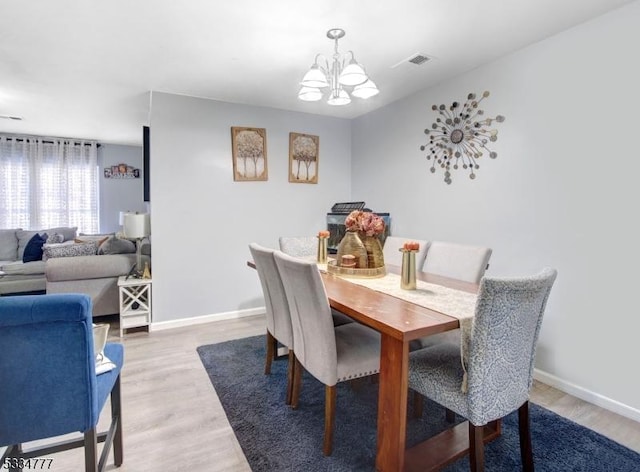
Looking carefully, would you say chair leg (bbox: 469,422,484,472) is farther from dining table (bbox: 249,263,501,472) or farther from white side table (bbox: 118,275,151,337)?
white side table (bbox: 118,275,151,337)

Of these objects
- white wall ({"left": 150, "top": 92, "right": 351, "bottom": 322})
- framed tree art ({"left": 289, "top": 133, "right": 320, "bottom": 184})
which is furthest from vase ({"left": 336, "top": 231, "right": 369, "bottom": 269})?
framed tree art ({"left": 289, "top": 133, "right": 320, "bottom": 184})

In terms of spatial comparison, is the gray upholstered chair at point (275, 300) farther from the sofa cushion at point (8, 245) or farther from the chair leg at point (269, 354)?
the sofa cushion at point (8, 245)

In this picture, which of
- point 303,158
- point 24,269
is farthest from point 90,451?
point 24,269

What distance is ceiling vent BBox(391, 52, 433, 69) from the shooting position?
2583mm

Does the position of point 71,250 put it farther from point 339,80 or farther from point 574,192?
point 574,192

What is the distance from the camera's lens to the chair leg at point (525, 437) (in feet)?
4.96

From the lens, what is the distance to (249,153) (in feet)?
12.4

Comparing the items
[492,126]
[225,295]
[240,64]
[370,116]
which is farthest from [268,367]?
[370,116]

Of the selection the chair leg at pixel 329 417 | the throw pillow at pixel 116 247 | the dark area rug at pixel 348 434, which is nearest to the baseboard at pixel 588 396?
the dark area rug at pixel 348 434

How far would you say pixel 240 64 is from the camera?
2.73 meters

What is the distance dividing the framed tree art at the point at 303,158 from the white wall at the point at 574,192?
1.69 meters

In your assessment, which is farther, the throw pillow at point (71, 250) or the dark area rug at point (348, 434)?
the throw pillow at point (71, 250)

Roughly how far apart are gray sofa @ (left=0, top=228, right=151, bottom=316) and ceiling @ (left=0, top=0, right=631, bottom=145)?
1.63 meters

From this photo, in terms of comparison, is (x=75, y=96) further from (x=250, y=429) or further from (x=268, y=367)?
(x=250, y=429)
